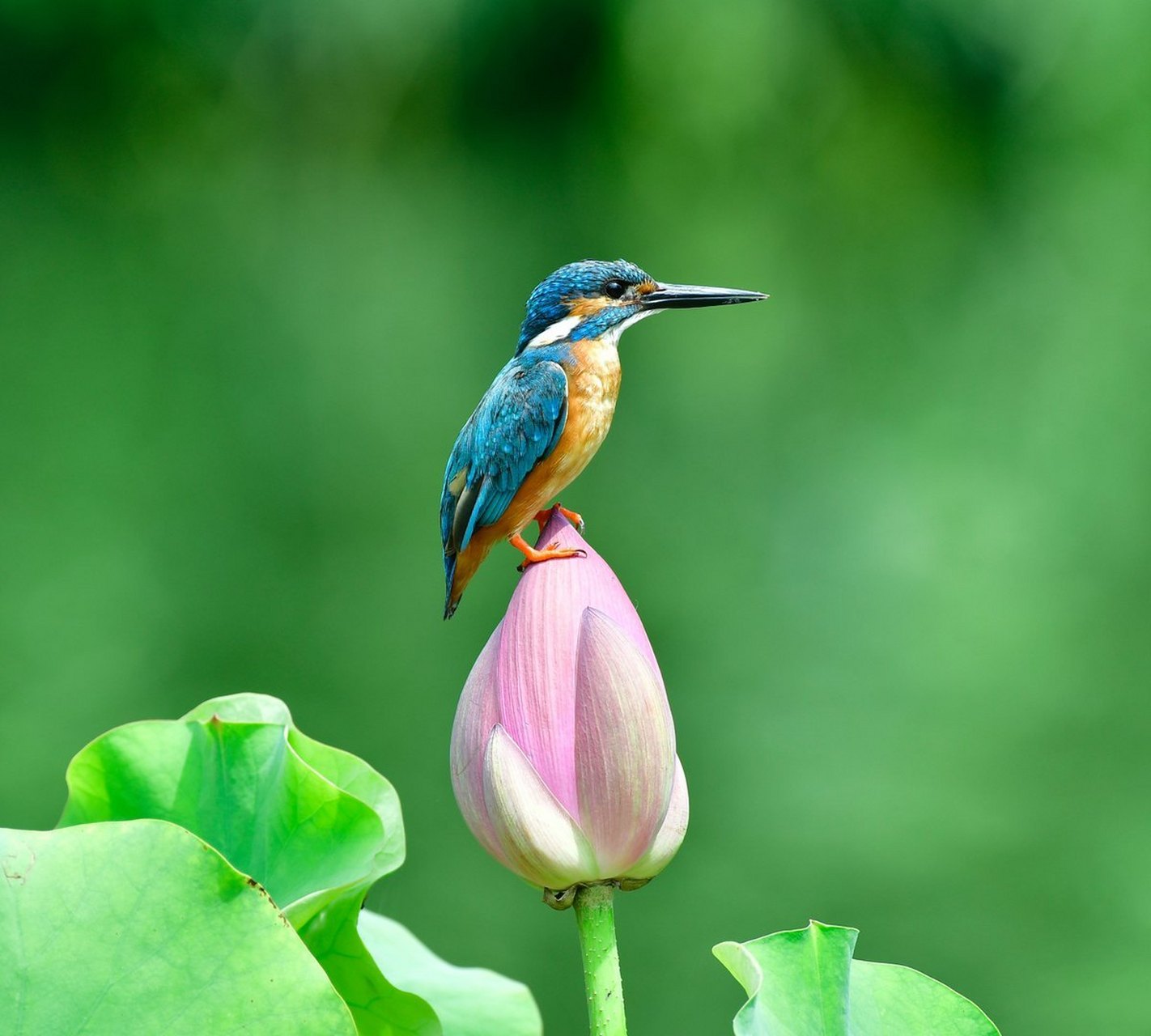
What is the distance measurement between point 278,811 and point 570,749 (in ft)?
0.61

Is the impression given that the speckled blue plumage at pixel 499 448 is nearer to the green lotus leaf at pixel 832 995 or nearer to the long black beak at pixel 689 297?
the long black beak at pixel 689 297

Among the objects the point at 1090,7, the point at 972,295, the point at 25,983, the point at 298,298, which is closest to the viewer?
the point at 25,983

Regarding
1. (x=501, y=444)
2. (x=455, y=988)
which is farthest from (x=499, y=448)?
(x=455, y=988)

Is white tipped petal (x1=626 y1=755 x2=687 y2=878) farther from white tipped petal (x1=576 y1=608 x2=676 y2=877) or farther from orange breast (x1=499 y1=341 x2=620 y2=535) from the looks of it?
orange breast (x1=499 y1=341 x2=620 y2=535)

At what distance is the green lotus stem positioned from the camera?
0.46 m

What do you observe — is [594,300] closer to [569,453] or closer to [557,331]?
[557,331]

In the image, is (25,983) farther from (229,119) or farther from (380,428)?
(229,119)

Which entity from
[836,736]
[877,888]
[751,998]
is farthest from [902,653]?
[751,998]

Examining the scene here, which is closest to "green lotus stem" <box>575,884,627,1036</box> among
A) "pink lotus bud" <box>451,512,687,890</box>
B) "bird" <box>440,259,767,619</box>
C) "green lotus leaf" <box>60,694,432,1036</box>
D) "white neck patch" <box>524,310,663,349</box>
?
"pink lotus bud" <box>451,512,687,890</box>

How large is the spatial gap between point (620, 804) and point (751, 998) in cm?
8

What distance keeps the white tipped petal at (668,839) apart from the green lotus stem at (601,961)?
0.6 inches

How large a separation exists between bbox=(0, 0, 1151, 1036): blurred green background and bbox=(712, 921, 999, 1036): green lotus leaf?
2560 millimetres

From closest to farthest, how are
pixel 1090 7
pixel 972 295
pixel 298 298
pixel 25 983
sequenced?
pixel 25 983 → pixel 1090 7 → pixel 972 295 → pixel 298 298

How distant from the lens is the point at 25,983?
46 cm
